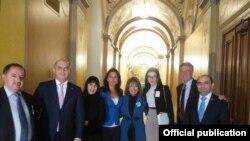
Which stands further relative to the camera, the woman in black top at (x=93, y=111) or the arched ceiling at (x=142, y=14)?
the arched ceiling at (x=142, y=14)

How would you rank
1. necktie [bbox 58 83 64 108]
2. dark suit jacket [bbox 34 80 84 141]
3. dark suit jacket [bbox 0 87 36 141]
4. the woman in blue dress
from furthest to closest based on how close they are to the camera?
the woman in blue dress < necktie [bbox 58 83 64 108] < dark suit jacket [bbox 34 80 84 141] < dark suit jacket [bbox 0 87 36 141]

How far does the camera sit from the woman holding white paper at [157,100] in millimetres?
5801

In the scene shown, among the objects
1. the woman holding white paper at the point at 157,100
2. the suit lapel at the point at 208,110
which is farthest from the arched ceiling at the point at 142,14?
the suit lapel at the point at 208,110

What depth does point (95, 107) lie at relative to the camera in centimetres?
519

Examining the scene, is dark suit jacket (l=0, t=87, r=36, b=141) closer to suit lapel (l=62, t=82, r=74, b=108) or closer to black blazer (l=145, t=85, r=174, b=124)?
suit lapel (l=62, t=82, r=74, b=108)

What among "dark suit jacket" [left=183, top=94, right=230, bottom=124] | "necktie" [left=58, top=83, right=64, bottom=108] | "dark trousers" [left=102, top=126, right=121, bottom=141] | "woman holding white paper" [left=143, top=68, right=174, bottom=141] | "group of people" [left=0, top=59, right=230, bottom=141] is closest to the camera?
"group of people" [left=0, top=59, right=230, bottom=141]

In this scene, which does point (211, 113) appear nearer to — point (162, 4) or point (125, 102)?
point (125, 102)

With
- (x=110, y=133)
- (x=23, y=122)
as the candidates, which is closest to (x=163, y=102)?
(x=110, y=133)

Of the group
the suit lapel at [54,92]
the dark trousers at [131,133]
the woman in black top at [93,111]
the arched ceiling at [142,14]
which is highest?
the arched ceiling at [142,14]

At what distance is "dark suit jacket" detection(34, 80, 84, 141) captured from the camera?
4406 millimetres

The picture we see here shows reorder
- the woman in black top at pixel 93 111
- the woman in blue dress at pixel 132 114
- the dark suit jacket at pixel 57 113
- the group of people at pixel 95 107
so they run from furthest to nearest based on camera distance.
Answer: the woman in blue dress at pixel 132 114, the woman in black top at pixel 93 111, the dark suit jacket at pixel 57 113, the group of people at pixel 95 107

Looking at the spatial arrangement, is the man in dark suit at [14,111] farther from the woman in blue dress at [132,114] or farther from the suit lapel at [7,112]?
the woman in blue dress at [132,114]

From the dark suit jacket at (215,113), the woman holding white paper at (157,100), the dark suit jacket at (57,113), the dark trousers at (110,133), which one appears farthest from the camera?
the woman holding white paper at (157,100)


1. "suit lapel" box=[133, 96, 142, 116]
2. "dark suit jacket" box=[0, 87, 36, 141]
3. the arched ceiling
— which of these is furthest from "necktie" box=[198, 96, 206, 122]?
Answer: the arched ceiling
